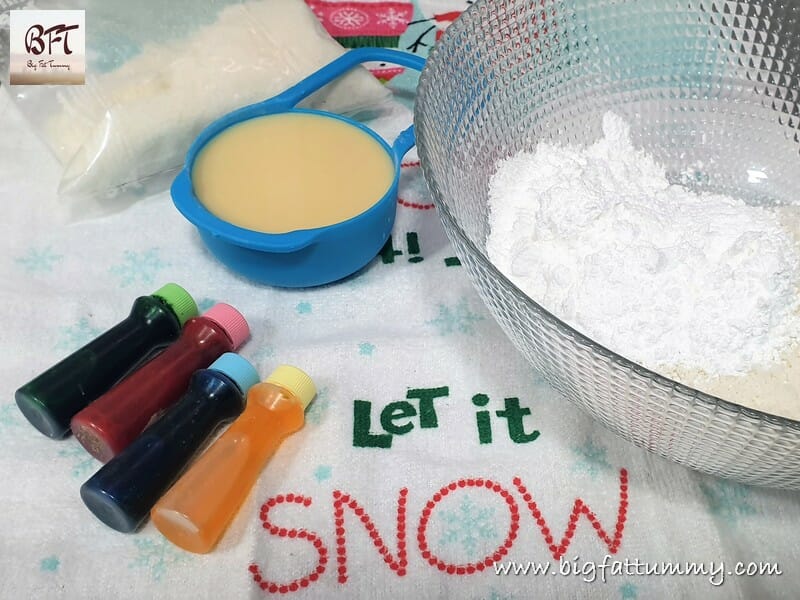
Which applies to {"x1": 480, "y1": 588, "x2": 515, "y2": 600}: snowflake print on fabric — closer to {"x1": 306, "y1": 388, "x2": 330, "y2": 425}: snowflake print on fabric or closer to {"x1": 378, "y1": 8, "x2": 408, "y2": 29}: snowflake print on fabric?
{"x1": 306, "y1": 388, "x2": 330, "y2": 425}: snowflake print on fabric

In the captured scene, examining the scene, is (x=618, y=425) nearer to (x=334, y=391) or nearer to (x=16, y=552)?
(x=334, y=391)

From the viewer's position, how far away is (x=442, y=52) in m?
0.54

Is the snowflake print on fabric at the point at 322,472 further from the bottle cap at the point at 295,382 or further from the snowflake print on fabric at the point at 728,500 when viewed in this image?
the snowflake print on fabric at the point at 728,500

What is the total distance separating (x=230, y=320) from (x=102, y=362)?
89 mm

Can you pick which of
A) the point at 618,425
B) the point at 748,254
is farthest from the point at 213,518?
the point at 748,254

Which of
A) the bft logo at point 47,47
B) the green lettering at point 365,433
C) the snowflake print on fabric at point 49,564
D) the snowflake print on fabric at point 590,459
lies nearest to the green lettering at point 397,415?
the green lettering at point 365,433

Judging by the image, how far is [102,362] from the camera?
1.73ft

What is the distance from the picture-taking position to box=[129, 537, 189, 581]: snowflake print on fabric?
1.49ft

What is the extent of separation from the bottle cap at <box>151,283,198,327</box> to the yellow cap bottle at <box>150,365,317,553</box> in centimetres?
8

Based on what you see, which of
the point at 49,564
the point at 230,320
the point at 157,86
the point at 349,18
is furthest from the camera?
the point at 349,18

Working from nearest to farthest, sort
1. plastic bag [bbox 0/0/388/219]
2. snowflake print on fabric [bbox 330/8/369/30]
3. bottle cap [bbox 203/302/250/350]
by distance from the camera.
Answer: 1. bottle cap [bbox 203/302/250/350]
2. plastic bag [bbox 0/0/388/219]
3. snowflake print on fabric [bbox 330/8/369/30]

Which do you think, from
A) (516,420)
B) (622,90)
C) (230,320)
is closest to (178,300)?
(230,320)

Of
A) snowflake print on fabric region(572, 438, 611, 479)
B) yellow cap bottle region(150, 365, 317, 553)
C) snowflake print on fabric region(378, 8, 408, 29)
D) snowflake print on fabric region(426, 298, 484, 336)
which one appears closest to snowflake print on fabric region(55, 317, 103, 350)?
yellow cap bottle region(150, 365, 317, 553)

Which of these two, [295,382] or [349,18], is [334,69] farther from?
[295,382]
